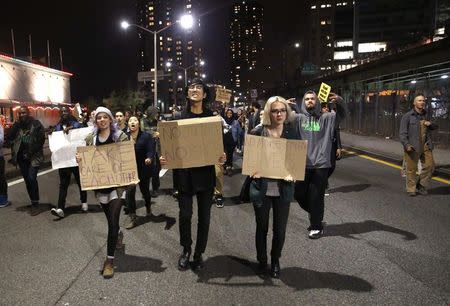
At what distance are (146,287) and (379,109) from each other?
23633 mm

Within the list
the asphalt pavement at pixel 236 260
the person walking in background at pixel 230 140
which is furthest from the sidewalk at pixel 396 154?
the person walking in background at pixel 230 140

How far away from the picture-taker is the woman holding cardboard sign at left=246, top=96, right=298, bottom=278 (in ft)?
15.2

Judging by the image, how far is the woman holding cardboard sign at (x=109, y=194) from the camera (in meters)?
4.91

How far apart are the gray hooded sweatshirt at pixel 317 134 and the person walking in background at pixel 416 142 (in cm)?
340

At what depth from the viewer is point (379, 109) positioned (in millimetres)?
25812

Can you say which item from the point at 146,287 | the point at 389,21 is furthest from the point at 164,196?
the point at 389,21

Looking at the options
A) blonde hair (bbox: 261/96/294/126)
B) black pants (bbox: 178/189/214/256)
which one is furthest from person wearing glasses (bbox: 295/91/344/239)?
black pants (bbox: 178/189/214/256)

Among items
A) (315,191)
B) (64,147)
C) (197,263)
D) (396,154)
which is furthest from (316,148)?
(396,154)

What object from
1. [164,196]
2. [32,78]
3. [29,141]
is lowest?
[164,196]

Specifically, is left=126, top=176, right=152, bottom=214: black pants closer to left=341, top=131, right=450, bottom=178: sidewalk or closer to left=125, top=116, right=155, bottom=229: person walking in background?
left=125, top=116, right=155, bottom=229: person walking in background

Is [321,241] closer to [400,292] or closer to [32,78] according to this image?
[400,292]

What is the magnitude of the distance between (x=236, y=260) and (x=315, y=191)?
1535 mm

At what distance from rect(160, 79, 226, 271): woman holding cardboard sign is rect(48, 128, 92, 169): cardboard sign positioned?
2.93 metres

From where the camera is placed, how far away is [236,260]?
17.3 feet
